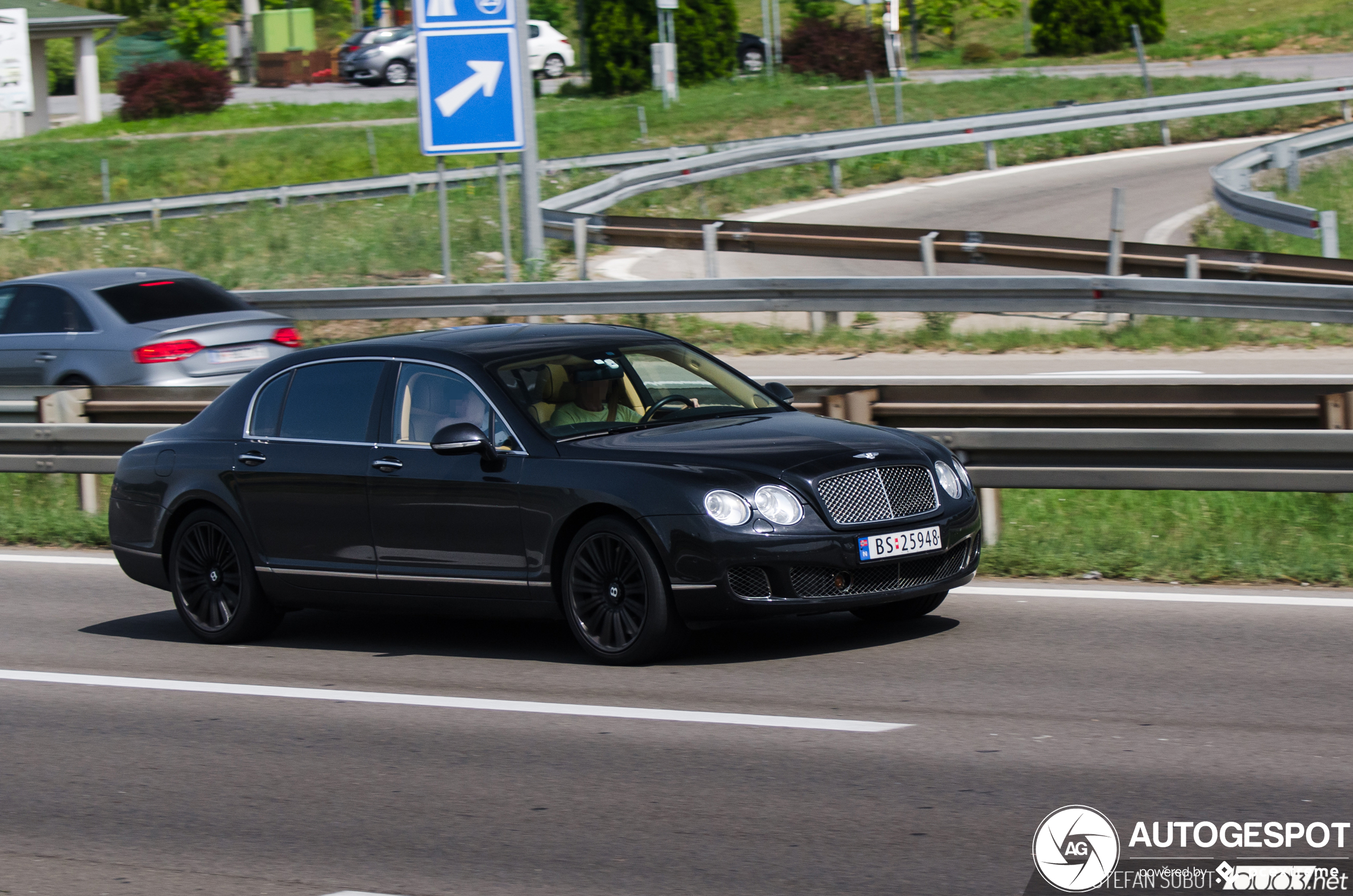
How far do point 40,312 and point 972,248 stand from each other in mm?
10087

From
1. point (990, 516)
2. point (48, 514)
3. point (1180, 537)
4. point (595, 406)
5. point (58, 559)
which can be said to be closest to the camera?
point (595, 406)

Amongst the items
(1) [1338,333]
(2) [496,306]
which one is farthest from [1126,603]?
(2) [496,306]

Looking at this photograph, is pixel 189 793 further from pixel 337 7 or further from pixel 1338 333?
pixel 337 7

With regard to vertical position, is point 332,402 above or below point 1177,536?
above

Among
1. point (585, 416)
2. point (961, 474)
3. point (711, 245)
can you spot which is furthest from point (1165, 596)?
point (711, 245)

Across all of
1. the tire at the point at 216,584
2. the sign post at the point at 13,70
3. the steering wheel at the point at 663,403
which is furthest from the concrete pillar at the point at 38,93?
the steering wheel at the point at 663,403

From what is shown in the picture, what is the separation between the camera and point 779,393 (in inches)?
344

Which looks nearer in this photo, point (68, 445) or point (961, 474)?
point (961, 474)

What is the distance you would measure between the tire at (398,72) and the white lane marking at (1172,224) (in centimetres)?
4176

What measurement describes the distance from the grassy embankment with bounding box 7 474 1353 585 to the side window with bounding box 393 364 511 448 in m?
3.15

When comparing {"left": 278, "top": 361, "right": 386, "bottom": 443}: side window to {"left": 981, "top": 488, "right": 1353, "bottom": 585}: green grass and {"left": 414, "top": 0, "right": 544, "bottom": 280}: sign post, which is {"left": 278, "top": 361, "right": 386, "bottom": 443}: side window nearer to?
{"left": 981, "top": 488, "right": 1353, "bottom": 585}: green grass

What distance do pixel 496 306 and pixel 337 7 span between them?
8983 cm

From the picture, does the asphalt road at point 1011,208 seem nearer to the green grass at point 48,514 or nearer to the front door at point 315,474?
the green grass at point 48,514

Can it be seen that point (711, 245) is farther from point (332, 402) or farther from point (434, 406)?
point (434, 406)
